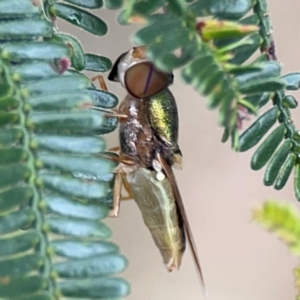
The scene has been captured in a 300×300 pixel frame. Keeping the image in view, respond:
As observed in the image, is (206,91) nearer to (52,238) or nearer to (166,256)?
(52,238)

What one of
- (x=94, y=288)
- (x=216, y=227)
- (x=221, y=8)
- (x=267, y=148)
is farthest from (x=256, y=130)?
(x=216, y=227)

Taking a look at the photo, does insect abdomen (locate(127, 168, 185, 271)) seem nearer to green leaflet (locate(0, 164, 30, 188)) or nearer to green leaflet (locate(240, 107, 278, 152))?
green leaflet (locate(240, 107, 278, 152))

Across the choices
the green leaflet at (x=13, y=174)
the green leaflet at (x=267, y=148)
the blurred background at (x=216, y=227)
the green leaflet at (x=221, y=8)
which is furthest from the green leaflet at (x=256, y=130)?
the blurred background at (x=216, y=227)

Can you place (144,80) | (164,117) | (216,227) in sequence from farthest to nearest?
1. (216,227)
2. (164,117)
3. (144,80)

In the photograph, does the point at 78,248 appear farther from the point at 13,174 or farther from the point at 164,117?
the point at 164,117

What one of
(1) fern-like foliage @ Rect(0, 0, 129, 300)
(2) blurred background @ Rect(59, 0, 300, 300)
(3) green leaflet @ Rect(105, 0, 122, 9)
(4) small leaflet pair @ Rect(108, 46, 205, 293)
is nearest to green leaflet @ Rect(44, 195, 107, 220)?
(1) fern-like foliage @ Rect(0, 0, 129, 300)

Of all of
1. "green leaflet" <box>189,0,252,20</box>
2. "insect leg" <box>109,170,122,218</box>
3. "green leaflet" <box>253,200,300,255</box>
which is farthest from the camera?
"insect leg" <box>109,170,122,218</box>
